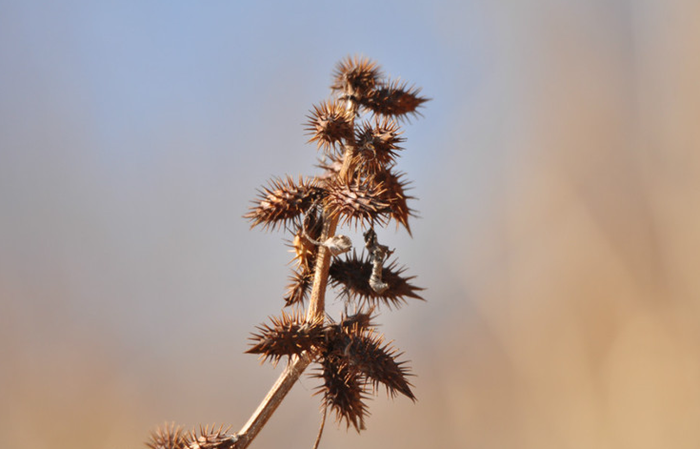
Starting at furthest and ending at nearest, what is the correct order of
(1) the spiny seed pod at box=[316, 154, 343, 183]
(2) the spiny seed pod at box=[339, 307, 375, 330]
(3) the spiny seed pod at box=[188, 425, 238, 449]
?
1. (1) the spiny seed pod at box=[316, 154, 343, 183]
2. (2) the spiny seed pod at box=[339, 307, 375, 330]
3. (3) the spiny seed pod at box=[188, 425, 238, 449]

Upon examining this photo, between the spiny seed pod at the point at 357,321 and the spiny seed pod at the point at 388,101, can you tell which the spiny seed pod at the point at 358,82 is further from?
the spiny seed pod at the point at 357,321

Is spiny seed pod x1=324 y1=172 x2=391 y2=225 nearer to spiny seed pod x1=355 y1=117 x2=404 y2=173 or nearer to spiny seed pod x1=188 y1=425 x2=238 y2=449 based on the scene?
spiny seed pod x1=355 y1=117 x2=404 y2=173

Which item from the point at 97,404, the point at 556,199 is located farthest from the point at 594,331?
the point at 97,404

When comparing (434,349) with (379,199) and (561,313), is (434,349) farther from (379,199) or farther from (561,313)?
(379,199)

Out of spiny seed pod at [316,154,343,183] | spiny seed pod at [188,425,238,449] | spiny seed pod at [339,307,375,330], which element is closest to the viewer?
spiny seed pod at [188,425,238,449]

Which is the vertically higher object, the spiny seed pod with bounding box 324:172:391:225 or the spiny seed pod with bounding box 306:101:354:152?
the spiny seed pod with bounding box 306:101:354:152

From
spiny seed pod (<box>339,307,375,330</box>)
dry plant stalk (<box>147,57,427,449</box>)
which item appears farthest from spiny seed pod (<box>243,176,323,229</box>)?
spiny seed pod (<box>339,307,375,330</box>)
